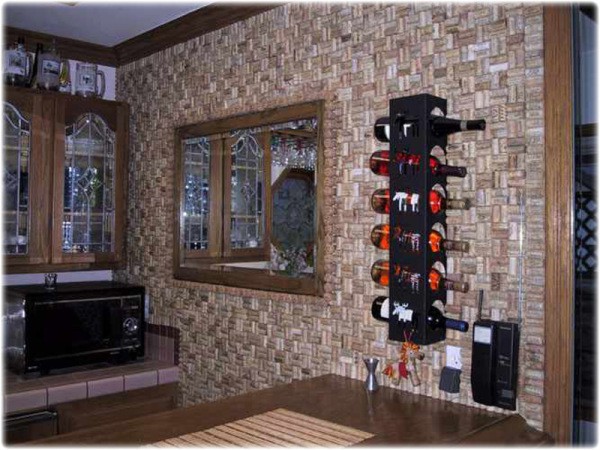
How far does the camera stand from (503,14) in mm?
1933

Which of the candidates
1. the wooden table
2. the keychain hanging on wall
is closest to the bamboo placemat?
the wooden table

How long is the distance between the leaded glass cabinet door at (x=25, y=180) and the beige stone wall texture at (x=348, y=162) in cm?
53

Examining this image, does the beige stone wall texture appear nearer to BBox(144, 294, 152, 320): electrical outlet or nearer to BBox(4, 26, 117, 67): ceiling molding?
BBox(144, 294, 152, 320): electrical outlet

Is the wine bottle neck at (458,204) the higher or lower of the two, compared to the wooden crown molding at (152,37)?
lower

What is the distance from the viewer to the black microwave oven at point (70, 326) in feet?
9.15

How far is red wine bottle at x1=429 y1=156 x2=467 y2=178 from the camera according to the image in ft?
6.30

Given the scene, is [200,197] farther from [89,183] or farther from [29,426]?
[29,426]

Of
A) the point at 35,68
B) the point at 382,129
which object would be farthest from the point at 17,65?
the point at 382,129

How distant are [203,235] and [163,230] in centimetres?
29

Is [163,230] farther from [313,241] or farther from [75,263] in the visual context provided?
[313,241]

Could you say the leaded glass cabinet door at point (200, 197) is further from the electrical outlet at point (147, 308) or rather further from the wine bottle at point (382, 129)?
the wine bottle at point (382, 129)

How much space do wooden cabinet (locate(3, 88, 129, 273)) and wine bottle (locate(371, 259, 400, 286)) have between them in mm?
1763

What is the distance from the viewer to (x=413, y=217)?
6.35 ft

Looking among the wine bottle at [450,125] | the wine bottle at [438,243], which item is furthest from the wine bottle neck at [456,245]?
the wine bottle at [450,125]
